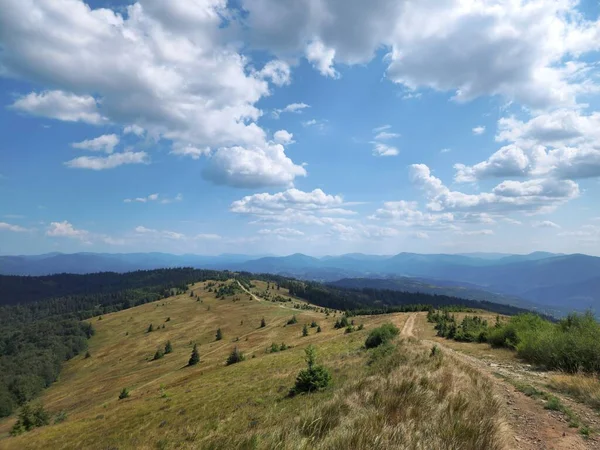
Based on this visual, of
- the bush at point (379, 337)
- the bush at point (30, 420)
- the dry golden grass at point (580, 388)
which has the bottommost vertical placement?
the bush at point (30, 420)

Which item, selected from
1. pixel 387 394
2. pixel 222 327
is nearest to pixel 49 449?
pixel 387 394

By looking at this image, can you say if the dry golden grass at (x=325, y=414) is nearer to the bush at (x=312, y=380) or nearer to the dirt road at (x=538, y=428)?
the dirt road at (x=538, y=428)

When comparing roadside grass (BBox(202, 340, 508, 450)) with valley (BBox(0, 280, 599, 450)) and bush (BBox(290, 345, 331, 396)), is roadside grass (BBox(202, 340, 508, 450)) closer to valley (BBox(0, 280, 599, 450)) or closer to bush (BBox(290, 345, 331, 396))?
valley (BBox(0, 280, 599, 450))

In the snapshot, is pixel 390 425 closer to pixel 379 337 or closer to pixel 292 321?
pixel 379 337

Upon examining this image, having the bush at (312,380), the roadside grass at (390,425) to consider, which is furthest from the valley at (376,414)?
the bush at (312,380)

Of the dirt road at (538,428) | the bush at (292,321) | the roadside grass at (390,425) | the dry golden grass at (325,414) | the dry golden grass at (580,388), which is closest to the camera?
the roadside grass at (390,425)

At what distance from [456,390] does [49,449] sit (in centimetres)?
3504

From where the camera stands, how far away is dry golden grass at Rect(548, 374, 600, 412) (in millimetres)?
11430

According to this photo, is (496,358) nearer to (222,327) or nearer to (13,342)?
(222,327)

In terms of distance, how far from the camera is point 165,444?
16719 mm

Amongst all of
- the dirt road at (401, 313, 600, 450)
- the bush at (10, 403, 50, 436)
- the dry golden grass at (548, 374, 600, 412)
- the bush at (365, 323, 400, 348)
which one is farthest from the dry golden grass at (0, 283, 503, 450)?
the bush at (10, 403, 50, 436)

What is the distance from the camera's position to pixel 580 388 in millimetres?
12688

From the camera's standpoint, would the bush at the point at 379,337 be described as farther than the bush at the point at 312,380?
Yes

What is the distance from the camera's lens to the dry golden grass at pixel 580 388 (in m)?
11.4
